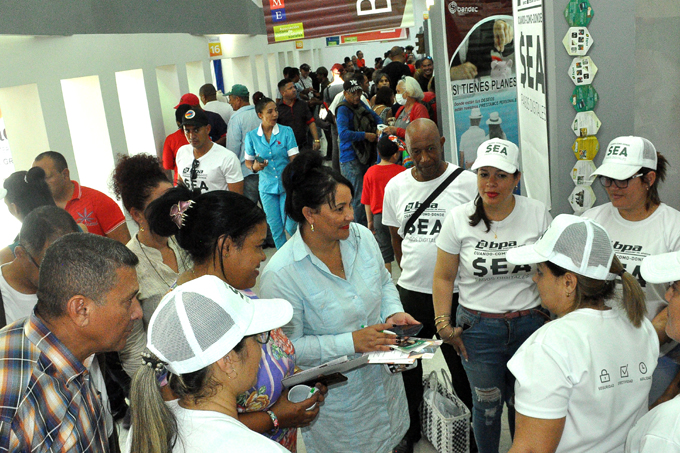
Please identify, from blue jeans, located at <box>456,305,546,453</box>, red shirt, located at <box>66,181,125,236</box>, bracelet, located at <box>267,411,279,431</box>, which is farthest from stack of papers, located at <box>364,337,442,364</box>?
red shirt, located at <box>66,181,125,236</box>

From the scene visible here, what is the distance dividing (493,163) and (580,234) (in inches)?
36.2

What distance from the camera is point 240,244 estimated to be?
2172 millimetres

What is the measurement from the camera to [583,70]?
10.3 ft

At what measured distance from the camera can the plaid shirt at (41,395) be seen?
1552mm

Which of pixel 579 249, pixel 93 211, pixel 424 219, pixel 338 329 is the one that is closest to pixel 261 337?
pixel 338 329

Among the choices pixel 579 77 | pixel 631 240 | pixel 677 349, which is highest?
pixel 579 77

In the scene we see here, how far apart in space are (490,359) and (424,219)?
0.89 metres

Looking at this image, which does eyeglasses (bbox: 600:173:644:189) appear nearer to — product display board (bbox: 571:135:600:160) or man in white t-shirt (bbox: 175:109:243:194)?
product display board (bbox: 571:135:600:160)

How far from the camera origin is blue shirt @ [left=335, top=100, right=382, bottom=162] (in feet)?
21.5

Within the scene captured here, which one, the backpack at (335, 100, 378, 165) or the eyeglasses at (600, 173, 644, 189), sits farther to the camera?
the backpack at (335, 100, 378, 165)

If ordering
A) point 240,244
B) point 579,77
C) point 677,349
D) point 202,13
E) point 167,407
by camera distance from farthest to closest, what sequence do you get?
point 202,13
point 579,77
point 677,349
point 240,244
point 167,407

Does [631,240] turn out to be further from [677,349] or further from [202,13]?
[202,13]

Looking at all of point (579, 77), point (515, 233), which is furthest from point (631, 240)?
point (579, 77)

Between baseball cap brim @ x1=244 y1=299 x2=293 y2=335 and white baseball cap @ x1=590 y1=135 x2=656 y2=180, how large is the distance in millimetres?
1810
